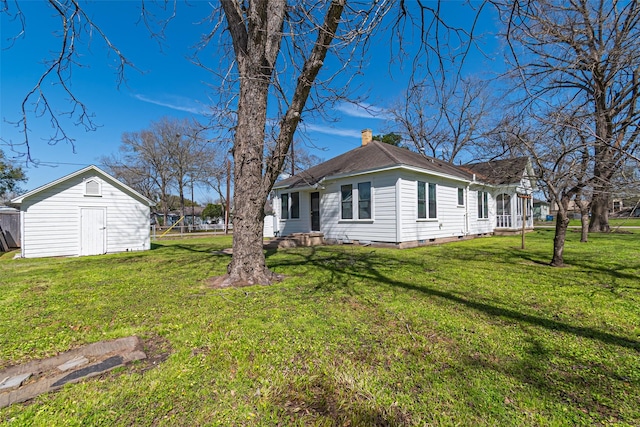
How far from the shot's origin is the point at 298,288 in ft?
16.6

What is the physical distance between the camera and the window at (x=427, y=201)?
37.7 ft

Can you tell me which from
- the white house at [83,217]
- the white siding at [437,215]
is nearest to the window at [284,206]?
the white house at [83,217]

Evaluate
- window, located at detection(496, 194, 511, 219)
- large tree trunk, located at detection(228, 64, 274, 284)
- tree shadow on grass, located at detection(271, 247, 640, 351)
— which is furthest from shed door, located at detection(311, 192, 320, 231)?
window, located at detection(496, 194, 511, 219)

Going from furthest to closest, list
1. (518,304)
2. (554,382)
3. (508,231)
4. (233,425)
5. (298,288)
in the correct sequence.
→ (508,231) → (298,288) → (518,304) → (554,382) → (233,425)

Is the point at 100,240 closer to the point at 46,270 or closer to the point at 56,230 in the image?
the point at 56,230

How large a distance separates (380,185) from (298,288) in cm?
688

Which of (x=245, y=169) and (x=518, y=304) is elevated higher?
(x=245, y=169)

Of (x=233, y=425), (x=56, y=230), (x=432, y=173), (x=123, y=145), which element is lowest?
(x=233, y=425)

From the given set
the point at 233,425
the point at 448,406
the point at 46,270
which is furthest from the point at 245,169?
the point at 46,270

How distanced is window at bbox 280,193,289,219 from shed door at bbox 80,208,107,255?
24.4 ft

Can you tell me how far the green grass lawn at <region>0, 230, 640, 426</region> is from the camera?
1992 mm

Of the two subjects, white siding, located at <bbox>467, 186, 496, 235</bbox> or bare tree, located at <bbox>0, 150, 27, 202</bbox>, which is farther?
bare tree, located at <bbox>0, 150, 27, 202</bbox>

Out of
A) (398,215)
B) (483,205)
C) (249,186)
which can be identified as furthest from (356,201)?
(483,205)

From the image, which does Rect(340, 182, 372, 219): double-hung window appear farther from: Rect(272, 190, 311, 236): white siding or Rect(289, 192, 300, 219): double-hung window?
Rect(289, 192, 300, 219): double-hung window
